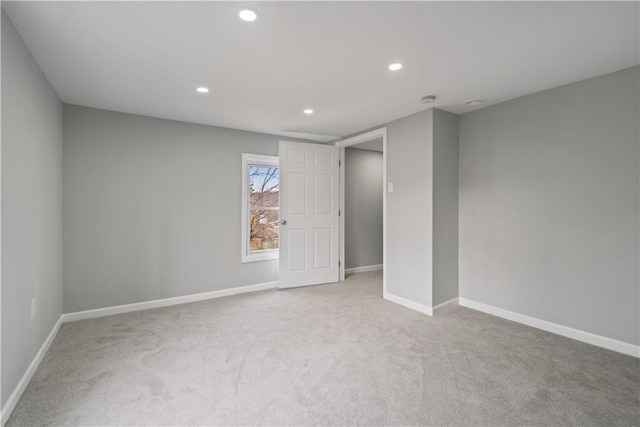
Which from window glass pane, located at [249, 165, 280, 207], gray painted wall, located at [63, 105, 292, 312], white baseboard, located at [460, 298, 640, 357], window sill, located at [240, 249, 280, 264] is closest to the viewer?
white baseboard, located at [460, 298, 640, 357]

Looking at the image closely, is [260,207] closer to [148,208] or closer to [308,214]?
[308,214]

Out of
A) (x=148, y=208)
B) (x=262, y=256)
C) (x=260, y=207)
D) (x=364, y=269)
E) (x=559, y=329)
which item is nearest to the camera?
(x=559, y=329)

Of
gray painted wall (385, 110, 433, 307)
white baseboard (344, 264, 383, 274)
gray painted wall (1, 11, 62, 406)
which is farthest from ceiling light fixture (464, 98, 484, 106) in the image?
gray painted wall (1, 11, 62, 406)

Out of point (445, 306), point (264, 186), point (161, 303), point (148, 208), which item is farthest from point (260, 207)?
point (445, 306)

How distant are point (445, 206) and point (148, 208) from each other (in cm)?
343

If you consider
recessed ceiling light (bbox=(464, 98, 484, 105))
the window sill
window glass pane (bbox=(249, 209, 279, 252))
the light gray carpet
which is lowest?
the light gray carpet

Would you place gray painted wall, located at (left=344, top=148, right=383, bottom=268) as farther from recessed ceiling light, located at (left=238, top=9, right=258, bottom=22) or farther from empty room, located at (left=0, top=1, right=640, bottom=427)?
recessed ceiling light, located at (left=238, top=9, right=258, bottom=22)

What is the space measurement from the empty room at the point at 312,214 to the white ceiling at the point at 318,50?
0.06 feet

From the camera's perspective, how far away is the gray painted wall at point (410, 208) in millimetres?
3297

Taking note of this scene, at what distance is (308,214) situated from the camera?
4.37 meters

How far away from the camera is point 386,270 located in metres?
3.81

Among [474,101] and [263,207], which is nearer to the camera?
[474,101]

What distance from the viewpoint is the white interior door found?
166 inches

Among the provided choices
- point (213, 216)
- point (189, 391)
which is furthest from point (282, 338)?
point (213, 216)
